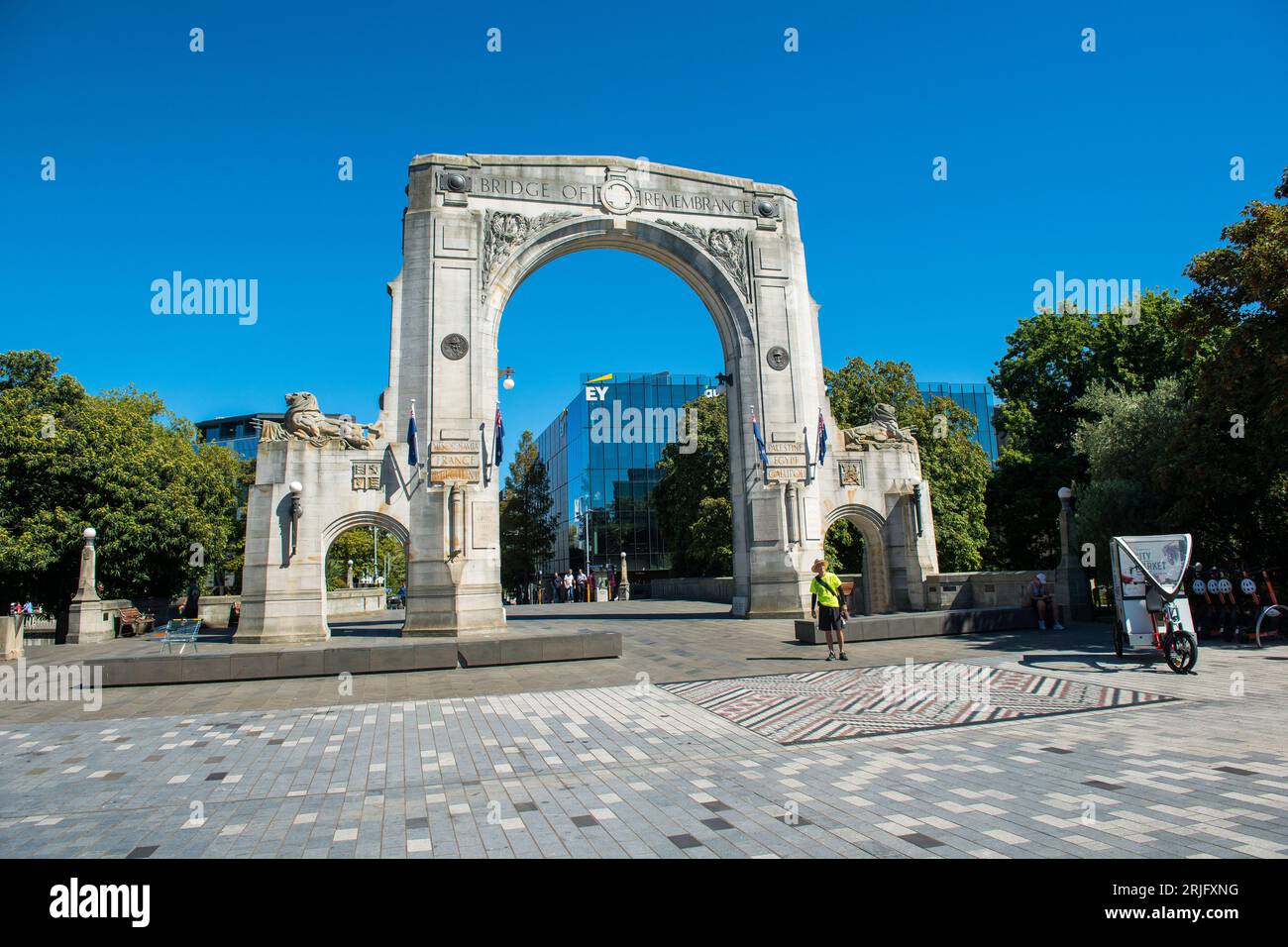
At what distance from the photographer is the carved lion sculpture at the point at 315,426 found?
19.9 m

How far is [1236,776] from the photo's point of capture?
5762 mm

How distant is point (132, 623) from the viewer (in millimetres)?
24781

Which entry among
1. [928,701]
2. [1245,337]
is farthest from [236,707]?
[1245,337]

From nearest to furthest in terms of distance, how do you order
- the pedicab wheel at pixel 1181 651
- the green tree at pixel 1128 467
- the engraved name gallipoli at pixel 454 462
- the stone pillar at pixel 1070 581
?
the pedicab wheel at pixel 1181 651, the stone pillar at pixel 1070 581, the engraved name gallipoli at pixel 454 462, the green tree at pixel 1128 467

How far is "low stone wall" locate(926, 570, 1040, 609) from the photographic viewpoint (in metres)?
20.0

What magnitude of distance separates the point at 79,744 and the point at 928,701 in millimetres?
9890

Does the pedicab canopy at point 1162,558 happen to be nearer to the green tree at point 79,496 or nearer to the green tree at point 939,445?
the green tree at point 939,445

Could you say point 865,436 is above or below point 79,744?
above

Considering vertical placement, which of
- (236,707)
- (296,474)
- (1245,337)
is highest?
(1245,337)

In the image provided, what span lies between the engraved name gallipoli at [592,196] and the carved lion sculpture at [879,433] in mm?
7952

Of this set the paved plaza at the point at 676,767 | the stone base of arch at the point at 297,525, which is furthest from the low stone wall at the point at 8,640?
the paved plaza at the point at 676,767

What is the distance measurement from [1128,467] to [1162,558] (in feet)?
40.4
